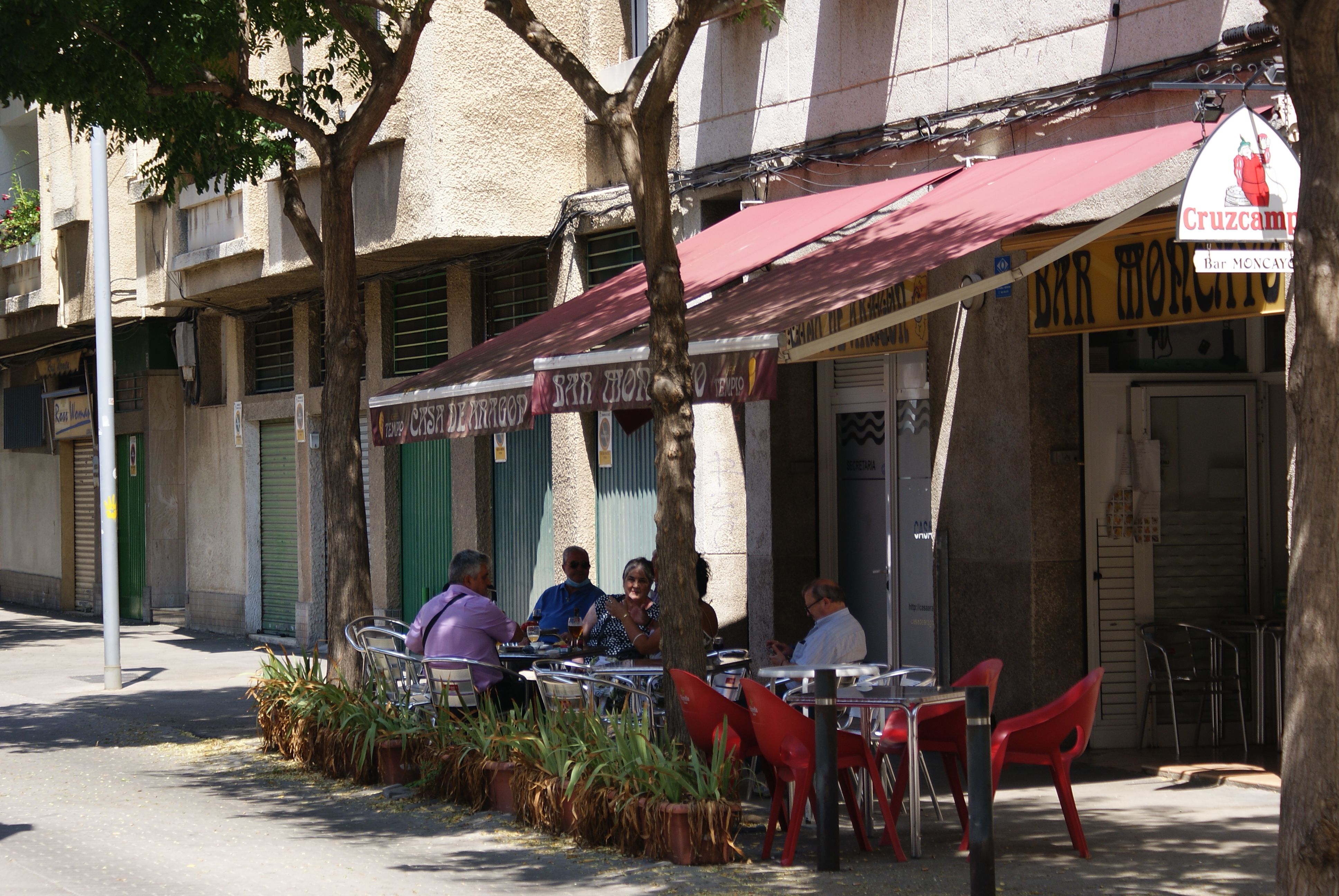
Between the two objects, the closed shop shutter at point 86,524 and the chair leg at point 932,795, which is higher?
the closed shop shutter at point 86,524

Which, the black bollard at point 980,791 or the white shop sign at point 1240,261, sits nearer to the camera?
the black bollard at point 980,791

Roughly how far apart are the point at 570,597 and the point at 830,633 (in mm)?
3562

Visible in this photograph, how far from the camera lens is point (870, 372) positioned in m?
13.1

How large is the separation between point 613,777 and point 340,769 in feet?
10.1

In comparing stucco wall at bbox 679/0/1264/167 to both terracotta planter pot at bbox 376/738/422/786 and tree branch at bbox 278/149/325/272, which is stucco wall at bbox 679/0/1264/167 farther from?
terracotta planter pot at bbox 376/738/422/786

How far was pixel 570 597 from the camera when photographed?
12242 mm

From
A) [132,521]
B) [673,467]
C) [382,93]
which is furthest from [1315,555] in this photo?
[132,521]

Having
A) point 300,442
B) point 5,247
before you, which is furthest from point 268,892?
point 5,247

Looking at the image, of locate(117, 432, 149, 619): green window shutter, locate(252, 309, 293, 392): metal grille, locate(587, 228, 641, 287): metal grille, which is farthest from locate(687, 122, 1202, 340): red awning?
locate(117, 432, 149, 619): green window shutter

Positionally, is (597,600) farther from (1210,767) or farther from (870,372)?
(1210,767)

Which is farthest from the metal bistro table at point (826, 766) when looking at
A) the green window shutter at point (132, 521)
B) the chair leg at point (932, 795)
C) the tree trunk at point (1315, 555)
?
the green window shutter at point (132, 521)

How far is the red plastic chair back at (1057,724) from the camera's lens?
7.52m

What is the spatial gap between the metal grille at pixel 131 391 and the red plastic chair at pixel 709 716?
58.1 ft

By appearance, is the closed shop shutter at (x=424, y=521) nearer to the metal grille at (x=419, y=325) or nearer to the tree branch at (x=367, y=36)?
the metal grille at (x=419, y=325)
